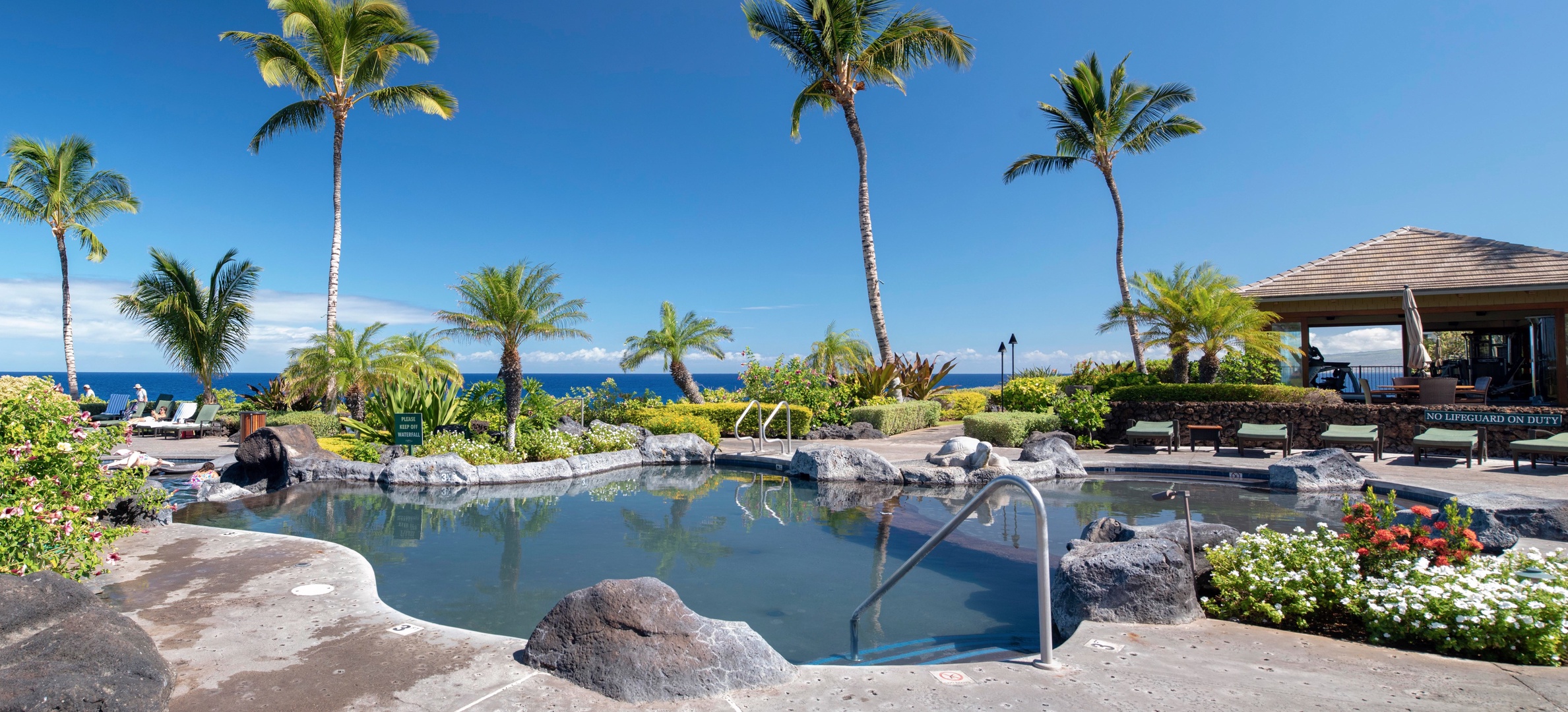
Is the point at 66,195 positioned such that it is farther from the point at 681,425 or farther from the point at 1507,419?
the point at 1507,419

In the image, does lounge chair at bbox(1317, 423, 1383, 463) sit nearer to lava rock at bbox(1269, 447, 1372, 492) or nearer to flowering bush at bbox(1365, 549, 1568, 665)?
lava rock at bbox(1269, 447, 1372, 492)

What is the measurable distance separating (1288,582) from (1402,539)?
3.45ft

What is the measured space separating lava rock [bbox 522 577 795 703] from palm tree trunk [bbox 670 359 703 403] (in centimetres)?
1774

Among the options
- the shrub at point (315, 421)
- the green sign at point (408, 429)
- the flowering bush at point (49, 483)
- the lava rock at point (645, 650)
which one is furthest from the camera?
the shrub at point (315, 421)

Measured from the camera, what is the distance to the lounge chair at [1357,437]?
12.3 metres

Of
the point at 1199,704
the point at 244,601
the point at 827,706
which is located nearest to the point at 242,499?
the point at 244,601

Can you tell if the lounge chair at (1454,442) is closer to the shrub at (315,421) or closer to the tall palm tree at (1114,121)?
the tall palm tree at (1114,121)

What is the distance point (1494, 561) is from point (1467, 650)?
3.02ft

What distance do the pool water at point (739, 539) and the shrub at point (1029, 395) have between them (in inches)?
222

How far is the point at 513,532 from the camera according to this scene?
8.95 metres

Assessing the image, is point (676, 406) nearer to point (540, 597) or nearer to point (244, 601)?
point (540, 597)

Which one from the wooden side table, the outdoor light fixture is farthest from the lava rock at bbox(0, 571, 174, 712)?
the wooden side table

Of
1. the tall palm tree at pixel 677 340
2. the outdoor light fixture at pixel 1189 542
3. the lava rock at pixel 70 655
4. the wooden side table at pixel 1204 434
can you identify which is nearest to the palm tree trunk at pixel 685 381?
the tall palm tree at pixel 677 340

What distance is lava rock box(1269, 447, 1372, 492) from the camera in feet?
34.2
